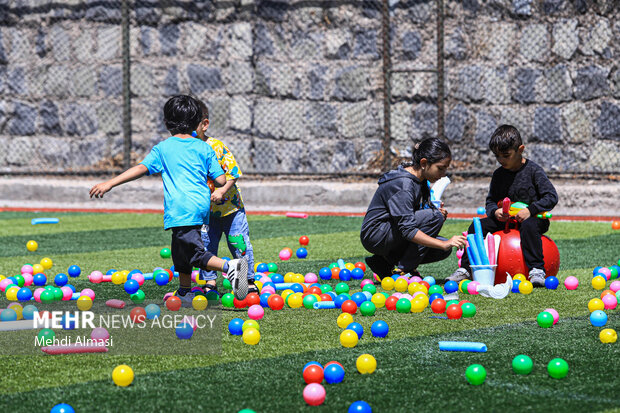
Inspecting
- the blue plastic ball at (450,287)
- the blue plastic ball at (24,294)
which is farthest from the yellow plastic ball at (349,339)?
the blue plastic ball at (24,294)

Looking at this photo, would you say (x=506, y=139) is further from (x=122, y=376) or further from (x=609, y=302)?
(x=122, y=376)

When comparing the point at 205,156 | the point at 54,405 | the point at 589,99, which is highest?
the point at 589,99

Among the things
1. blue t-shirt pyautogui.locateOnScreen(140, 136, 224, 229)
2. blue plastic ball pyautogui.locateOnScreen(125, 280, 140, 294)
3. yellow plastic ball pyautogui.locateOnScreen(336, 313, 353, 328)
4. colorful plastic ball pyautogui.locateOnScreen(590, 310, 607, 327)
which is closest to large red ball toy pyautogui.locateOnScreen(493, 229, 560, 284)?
colorful plastic ball pyautogui.locateOnScreen(590, 310, 607, 327)

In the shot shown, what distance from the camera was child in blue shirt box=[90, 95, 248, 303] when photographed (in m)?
6.07

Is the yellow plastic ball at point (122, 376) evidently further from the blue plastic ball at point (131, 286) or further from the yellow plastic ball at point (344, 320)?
the blue plastic ball at point (131, 286)

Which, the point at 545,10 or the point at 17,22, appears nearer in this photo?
the point at 545,10

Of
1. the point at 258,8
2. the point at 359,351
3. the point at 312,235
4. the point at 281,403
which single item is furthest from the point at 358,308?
the point at 258,8

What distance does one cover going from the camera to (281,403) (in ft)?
12.0

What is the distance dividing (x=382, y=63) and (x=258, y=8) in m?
2.26

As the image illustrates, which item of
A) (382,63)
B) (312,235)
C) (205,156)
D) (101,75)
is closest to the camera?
(205,156)

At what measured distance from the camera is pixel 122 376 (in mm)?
3898

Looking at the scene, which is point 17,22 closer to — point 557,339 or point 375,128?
point 375,128

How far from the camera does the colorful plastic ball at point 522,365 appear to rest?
404 cm

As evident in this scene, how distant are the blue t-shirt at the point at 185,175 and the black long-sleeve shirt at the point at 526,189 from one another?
87.4 inches
